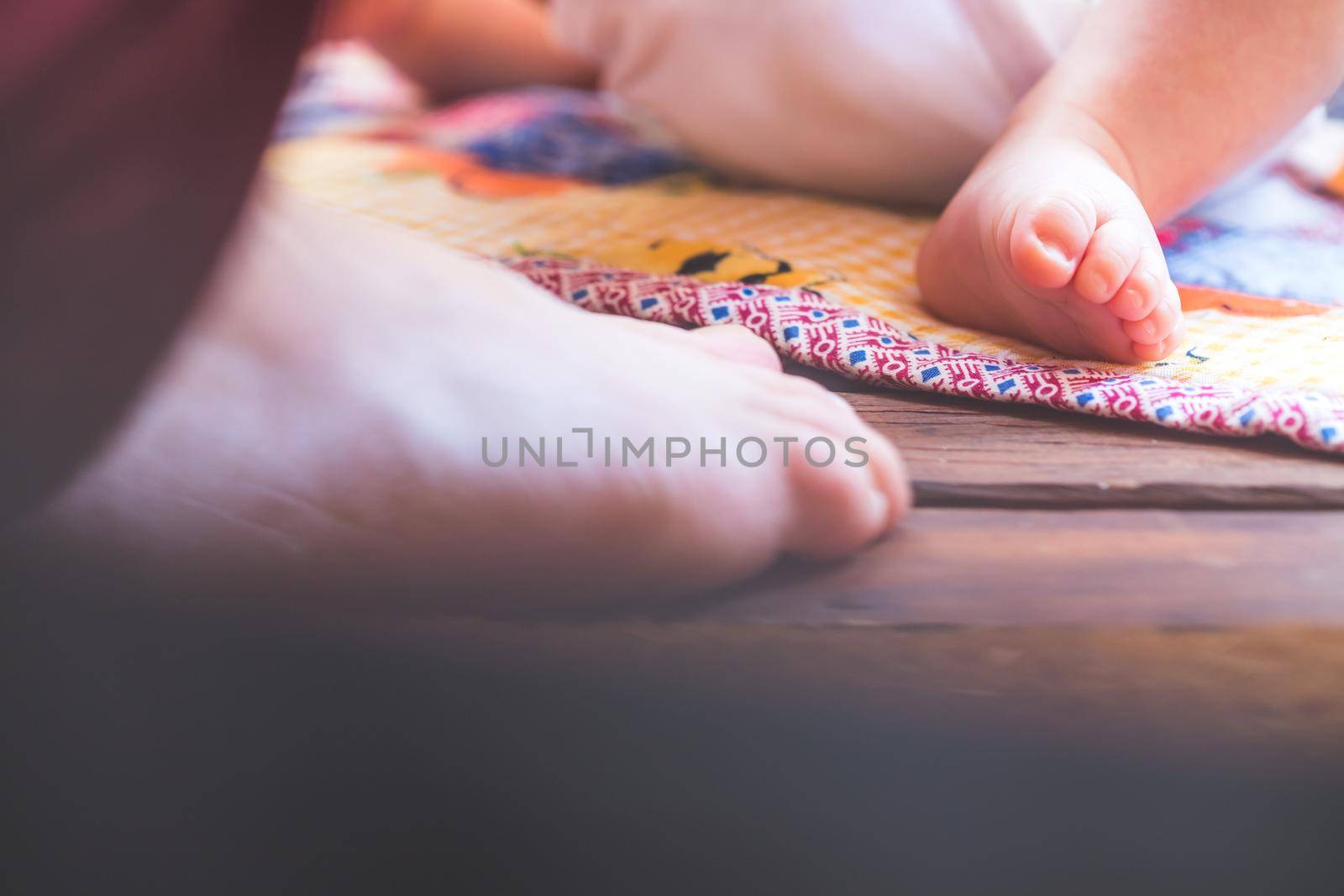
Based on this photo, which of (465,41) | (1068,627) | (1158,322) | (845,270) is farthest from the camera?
(465,41)

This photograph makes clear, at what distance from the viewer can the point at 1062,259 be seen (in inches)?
13.2

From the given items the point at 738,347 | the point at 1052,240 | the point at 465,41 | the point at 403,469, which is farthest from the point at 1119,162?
the point at 465,41

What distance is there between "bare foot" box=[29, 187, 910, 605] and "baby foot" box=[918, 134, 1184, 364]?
126mm

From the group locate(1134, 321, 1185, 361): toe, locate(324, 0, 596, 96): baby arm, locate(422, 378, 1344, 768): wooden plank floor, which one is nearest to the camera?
locate(422, 378, 1344, 768): wooden plank floor

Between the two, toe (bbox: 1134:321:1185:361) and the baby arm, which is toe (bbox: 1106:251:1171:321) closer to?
toe (bbox: 1134:321:1185:361)

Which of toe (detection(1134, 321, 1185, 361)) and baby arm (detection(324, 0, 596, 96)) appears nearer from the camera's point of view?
toe (detection(1134, 321, 1185, 361))

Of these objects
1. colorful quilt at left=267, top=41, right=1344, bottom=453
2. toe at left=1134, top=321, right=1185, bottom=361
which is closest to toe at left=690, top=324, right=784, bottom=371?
colorful quilt at left=267, top=41, right=1344, bottom=453

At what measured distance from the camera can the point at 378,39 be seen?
965 millimetres

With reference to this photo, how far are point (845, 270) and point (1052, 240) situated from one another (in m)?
0.12

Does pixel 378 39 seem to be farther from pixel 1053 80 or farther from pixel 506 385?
pixel 506 385

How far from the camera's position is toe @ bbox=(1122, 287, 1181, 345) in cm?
34

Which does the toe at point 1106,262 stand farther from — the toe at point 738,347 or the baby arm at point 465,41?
the baby arm at point 465,41

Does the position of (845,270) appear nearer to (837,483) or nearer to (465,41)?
(837,483)

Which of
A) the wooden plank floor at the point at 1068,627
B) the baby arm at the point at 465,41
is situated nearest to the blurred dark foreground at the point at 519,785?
the wooden plank floor at the point at 1068,627
